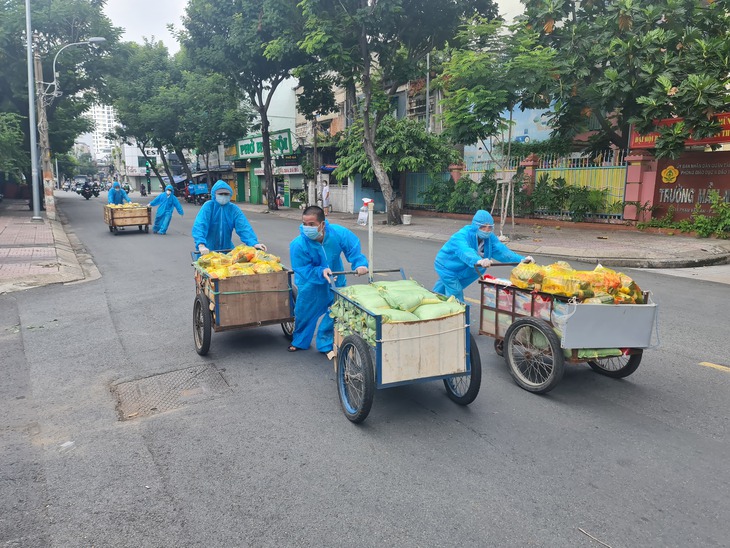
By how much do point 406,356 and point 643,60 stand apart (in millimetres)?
12991

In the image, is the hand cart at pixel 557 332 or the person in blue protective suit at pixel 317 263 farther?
the person in blue protective suit at pixel 317 263

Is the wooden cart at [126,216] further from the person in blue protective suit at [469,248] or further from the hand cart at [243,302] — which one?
the person in blue protective suit at [469,248]

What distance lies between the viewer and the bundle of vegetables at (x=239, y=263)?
565cm

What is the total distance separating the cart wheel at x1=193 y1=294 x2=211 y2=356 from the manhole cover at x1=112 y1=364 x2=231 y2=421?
1.03ft

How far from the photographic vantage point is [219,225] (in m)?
7.41

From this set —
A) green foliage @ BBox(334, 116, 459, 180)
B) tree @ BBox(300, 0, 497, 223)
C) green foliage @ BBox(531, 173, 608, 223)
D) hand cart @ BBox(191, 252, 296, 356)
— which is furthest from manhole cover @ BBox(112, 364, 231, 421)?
green foliage @ BBox(334, 116, 459, 180)

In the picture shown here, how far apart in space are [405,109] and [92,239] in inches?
676

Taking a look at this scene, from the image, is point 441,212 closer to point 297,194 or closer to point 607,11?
point 607,11

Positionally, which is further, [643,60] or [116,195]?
[116,195]

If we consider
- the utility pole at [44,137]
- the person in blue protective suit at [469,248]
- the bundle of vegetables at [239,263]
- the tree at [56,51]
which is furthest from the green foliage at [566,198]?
the tree at [56,51]

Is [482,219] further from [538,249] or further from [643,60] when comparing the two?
[643,60]

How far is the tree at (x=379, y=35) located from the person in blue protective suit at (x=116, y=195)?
25.7 ft

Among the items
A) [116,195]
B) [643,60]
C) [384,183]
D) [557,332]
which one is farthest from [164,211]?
[557,332]

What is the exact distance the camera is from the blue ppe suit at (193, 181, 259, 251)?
7.09 meters
